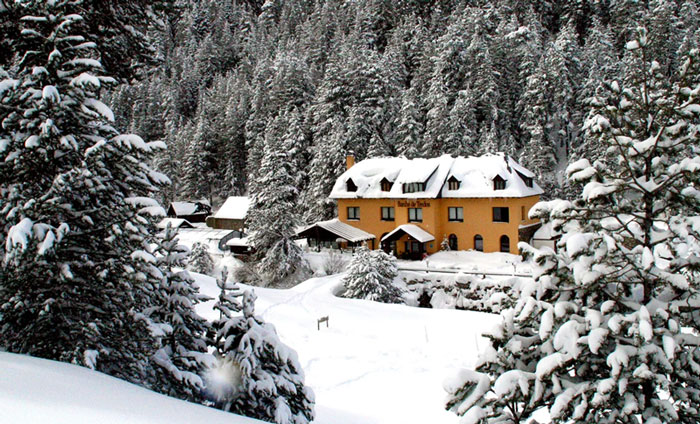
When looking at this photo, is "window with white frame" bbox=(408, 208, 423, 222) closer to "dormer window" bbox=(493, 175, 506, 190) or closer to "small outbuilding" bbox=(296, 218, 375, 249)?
"small outbuilding" bbox=(296, 218, 375, 249)

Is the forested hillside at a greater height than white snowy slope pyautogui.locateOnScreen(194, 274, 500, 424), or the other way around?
the forested hillside

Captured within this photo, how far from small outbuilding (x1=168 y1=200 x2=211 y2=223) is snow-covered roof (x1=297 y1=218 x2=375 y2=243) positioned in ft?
83.4

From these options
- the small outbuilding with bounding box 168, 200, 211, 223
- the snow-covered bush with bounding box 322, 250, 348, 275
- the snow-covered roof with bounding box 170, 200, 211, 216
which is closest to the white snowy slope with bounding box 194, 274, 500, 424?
the snow-covered bush with bounding box 322, 250, 348, 275

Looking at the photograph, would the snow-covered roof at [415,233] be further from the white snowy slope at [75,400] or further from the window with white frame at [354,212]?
the white snowy slope at [75,400]

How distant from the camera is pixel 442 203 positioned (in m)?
42.2

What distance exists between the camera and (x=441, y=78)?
57812 millimetres

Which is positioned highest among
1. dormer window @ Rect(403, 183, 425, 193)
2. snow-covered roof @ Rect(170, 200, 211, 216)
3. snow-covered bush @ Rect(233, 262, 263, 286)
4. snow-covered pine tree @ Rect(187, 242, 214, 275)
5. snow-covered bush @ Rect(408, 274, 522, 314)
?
dormer window @ Rect(403, 183, 425, 193)

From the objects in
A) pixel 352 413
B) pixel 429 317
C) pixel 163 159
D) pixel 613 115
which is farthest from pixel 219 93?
pixel 613 115

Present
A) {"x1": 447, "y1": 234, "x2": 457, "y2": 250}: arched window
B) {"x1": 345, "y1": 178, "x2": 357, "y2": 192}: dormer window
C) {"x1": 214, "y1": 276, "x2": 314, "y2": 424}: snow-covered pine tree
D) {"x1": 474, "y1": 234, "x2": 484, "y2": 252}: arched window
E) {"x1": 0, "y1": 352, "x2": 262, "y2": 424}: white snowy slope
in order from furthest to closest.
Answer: {"x1": 345, "y1": 178, "x2": 357, "y2": 192}: dormer window
{"x1": 447, "y1": 234, "x2": 457, "y2": 250}: arched window
{"x1": 474, "y1": 234, "x2": 484, "y2": 252}: arched window
{"x1": 214, "y1": 276, "x2": 314, "y2": 424}: snow-covered pine tree
{"x1": 0, "y1": 352, "x2": 262, "y2": 424}: white snowy slope

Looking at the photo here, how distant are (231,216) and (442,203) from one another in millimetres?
27033

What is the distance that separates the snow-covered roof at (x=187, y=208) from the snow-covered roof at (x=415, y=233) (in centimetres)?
3301

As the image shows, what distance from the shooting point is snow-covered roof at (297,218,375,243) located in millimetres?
41406

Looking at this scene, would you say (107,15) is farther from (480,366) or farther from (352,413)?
(352,413)

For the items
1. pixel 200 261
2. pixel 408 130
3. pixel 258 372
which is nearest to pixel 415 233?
pixel 408 130
